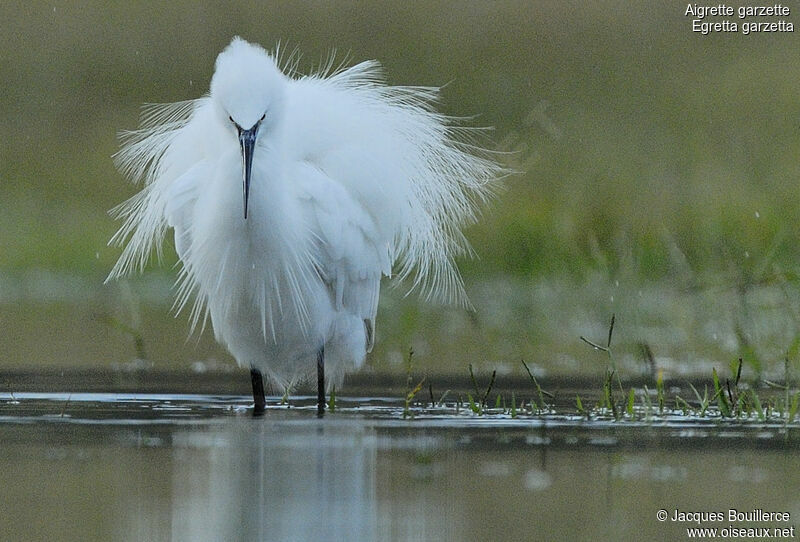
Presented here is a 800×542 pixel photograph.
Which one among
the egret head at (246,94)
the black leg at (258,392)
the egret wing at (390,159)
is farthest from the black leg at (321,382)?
the egret head at (246,94)

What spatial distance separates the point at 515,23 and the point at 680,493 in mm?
13531

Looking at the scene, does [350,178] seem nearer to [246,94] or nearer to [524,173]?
[246,94]

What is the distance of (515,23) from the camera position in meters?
17.7

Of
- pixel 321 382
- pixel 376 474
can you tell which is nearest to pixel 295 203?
pixel 321 382

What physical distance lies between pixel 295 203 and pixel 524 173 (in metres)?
5.82

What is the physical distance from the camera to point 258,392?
6844 millimetres

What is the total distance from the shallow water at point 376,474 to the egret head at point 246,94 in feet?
3.57

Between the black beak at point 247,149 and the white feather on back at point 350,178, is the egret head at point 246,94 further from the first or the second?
the white feather on back at point 350,178

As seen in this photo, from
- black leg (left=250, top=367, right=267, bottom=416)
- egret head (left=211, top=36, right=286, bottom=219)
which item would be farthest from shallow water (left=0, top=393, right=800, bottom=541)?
egret head (left=211, top=36, right=286, bottom=219)

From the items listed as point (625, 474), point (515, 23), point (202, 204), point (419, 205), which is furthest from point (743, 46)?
point (625, 474)

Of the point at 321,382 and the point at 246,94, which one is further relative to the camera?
the point at 321,382

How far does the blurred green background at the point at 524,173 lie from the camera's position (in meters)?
8.91

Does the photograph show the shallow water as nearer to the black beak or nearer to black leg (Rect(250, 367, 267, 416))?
black leg (Rect(250, 367, 267, 416))

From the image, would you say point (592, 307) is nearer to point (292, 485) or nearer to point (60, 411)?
point (60, 411)
